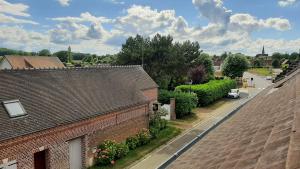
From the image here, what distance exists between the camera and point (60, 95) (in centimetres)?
2020

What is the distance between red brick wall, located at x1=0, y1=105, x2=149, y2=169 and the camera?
15195 millimetres

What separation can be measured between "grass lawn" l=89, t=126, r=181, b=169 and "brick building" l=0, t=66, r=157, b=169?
1.65m

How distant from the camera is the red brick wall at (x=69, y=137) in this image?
49.9 feet

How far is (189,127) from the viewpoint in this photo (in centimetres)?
3272

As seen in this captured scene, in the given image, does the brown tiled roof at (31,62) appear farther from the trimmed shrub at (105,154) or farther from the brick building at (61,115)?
the trimmed shrub at (105,154)

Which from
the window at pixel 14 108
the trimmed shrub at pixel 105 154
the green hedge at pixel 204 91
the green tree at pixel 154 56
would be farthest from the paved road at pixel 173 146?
the green tree at pixel 154 56

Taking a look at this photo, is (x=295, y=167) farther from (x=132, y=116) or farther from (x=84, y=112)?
(x=132, y=116)

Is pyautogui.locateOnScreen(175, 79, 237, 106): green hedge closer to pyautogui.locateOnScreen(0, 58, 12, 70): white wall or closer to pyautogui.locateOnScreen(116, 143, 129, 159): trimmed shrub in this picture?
pyautogui.locateOnScreen(116, 143, 129, 159): trimmed shrub

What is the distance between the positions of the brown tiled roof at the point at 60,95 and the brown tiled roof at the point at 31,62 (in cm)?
3917

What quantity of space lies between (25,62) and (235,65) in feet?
157

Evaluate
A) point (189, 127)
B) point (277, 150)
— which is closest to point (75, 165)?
point (189, 127)

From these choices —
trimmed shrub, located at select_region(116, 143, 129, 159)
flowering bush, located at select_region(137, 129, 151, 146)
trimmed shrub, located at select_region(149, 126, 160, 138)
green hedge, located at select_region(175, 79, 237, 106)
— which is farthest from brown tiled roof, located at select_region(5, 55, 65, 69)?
trimmed shrub, located at select_region(116, 143, 129, 159)

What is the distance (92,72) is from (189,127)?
42.2 ft

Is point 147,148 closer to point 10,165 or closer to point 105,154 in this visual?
point 105,154
